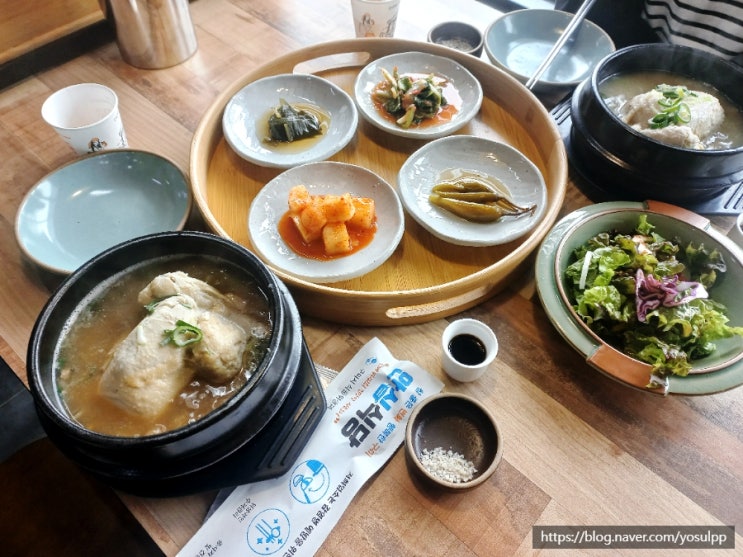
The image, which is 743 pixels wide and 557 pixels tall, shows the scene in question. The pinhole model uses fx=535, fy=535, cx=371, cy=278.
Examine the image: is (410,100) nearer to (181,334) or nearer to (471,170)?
(471,170)

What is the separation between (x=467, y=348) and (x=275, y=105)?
130cm

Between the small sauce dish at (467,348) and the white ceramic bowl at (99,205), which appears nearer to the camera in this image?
the small sauce dish at (467,348)

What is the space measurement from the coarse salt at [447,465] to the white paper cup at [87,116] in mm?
1573

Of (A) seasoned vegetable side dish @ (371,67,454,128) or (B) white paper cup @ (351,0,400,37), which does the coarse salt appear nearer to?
(A) seasoned vegetable side dish @ (371,67,454,128)

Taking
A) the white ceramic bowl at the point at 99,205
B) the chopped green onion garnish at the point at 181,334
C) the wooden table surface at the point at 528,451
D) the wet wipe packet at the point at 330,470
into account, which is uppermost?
the chopped green onion garnish at the point at 181,334

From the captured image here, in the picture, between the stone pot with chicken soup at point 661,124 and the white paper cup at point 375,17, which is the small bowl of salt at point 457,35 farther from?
the stone pot with chicken soup at point 661,124

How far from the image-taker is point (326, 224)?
66.5 inches

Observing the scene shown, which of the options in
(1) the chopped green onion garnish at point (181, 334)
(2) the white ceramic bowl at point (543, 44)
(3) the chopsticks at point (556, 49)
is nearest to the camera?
(1) the chopped green onion garnish at point (181, 334)

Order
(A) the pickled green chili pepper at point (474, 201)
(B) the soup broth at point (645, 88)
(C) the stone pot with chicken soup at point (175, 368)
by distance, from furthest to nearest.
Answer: (B) the soup broth at point (645, 88), (A) the pickled green chili pepper at point (474, 201), (C) the stone pot with chicken soup at point (175, 368)

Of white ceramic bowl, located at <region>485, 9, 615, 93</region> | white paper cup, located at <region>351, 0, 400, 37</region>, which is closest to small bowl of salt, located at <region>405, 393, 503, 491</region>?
white ceramic bowl, located at <region>485, 9, 615, 93</region>

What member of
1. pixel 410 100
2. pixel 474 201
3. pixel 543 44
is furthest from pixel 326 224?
pixel 543 44

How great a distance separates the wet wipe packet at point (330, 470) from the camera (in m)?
1.26

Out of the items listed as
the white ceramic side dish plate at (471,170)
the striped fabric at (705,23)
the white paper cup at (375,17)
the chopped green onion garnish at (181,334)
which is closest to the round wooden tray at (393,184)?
the white ceramic side dish plate at (471,170)

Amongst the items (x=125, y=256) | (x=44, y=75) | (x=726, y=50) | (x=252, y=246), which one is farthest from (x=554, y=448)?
(x=44, y=75)
